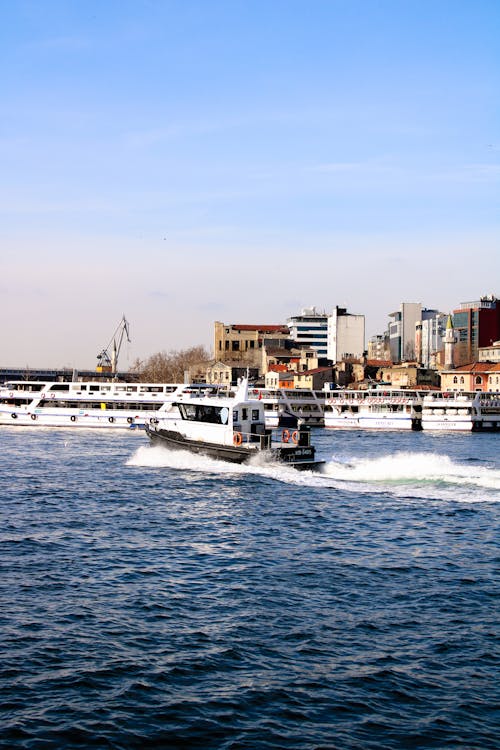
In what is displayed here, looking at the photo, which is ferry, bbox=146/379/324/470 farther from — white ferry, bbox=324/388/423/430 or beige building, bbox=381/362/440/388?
beige building, bbox=381/362/440/388

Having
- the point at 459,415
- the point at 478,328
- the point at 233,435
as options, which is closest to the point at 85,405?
the point at 459,415

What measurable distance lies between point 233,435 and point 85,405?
49054 mm

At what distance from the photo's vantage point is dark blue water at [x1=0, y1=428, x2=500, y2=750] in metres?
14.4

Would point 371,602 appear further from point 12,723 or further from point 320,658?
point 12,723

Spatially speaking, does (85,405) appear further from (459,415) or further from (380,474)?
(380,474)

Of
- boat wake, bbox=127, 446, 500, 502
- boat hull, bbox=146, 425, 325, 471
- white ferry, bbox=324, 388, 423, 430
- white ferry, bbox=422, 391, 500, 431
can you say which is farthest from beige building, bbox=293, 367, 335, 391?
boat hull, bbox=146, 425, 325, 471

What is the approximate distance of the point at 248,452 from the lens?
4488 cm

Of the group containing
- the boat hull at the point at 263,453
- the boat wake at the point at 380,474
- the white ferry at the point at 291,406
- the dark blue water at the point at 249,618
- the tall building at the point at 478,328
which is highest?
the tall building at the point at 478,328

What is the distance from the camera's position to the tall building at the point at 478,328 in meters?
186

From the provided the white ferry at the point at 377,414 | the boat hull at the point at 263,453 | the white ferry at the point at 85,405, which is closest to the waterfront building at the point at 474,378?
the white ferry at the point at 377,414

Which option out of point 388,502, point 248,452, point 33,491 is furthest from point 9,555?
point 248,452

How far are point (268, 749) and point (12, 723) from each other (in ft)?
14.8

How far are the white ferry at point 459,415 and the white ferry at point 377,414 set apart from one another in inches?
53.1

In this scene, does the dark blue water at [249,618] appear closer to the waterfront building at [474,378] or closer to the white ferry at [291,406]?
the white ferry at [291,406]
